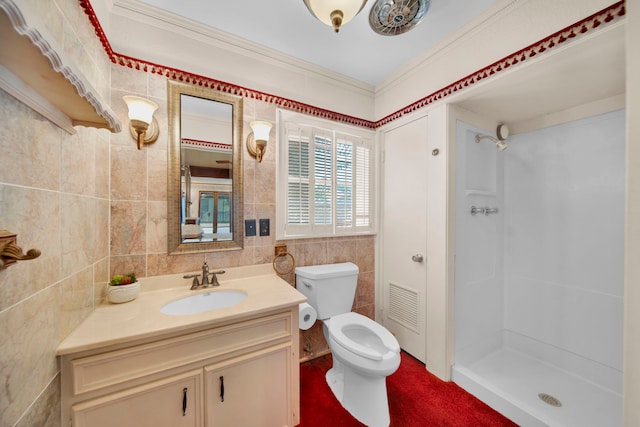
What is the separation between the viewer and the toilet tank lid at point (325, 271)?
69.6 inches

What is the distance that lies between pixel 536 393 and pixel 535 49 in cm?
216

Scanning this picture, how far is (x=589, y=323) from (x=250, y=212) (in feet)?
8.70

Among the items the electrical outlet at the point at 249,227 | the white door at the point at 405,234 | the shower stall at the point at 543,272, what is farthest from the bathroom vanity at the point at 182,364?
the shower stall at the point at 543,272

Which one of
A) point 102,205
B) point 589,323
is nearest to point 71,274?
point 102,205

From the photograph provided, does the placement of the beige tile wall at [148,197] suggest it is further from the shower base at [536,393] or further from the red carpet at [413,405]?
the shower base at [536,393]

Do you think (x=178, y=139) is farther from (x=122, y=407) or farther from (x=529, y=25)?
(x=529, y=25)

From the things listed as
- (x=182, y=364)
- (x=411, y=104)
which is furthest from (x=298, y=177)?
(x=182, y=364)

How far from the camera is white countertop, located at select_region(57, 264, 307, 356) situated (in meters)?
0.92

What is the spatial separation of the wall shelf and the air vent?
1485 mm

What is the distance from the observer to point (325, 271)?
5.98 ft

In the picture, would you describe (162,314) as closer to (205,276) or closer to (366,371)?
(205,276)

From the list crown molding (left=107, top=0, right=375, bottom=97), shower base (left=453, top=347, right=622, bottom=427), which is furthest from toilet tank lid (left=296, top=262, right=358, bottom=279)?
crown molding (left=107, top=0, right=375, bottom=97)

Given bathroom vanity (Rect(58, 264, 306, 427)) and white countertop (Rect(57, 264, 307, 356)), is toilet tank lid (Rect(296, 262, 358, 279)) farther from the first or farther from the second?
bathroom vanity (Rect(58, 264, 306, 427))

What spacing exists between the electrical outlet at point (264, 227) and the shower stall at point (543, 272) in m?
1.45
